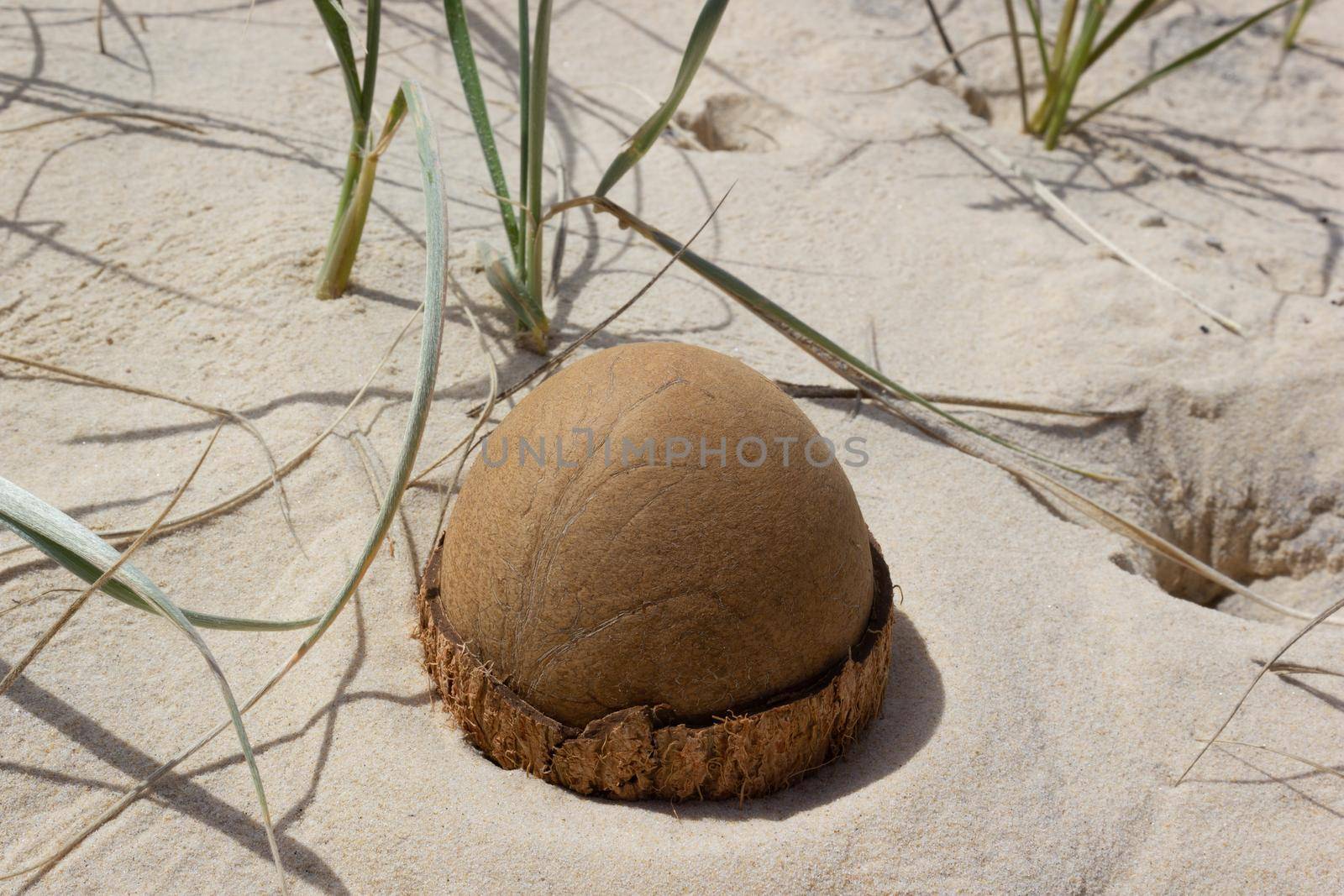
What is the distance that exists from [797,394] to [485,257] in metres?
0.78

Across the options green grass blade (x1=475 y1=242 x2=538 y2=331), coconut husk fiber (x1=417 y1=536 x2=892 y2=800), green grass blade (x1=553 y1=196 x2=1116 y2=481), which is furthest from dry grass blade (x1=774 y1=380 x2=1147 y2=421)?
coconut husk fiber (x1=417 y1=536 x2=892 y2=800)

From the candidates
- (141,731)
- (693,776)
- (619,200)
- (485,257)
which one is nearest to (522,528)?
(693,776)

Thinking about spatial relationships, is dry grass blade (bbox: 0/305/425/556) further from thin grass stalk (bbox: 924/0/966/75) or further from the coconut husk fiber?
thin grass stalk (bbox: 924/0/966/75)

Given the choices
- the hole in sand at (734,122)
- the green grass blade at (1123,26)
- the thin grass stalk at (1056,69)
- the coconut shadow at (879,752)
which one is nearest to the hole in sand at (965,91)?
the thin grass stalk at (1056,69)

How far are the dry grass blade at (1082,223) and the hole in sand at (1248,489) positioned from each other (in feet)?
0.96

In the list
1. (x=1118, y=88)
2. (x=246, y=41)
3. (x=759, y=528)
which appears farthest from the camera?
(x=1118, y=88)

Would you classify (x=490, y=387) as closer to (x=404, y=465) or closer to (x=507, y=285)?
(x=507, y=285)

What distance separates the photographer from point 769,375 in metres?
2.58

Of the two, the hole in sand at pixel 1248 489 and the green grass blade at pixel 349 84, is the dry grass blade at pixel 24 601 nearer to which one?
the green grass blade at pixel 349 84

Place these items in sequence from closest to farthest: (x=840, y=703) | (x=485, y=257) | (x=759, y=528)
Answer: (x=759, y=528) → (x=840, y=703) → (x=485, y=257)

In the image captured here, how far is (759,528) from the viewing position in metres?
1.54

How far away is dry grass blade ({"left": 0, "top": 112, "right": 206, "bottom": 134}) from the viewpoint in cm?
272

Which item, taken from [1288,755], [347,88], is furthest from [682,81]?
[1288,755]

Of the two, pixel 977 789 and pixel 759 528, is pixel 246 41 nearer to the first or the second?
pixel 759 528
